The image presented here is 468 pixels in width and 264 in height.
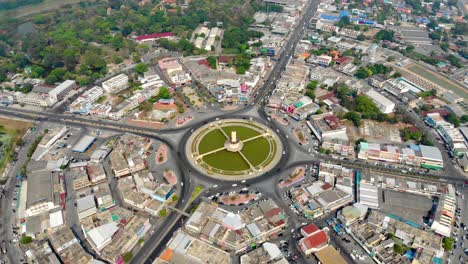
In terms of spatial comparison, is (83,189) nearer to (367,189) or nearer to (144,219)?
(144,219)

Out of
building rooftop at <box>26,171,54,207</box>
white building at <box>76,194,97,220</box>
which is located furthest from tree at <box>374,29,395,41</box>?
building rooftop at <box>26,171,54,207</box>

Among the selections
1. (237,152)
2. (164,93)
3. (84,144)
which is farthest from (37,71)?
(237,152)

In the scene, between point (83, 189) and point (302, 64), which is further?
point (302, 64)

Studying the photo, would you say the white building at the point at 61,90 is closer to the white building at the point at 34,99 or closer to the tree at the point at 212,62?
the white building at the point at 34,99

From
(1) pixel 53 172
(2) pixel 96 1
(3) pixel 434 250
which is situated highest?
(2) pixel 96 1

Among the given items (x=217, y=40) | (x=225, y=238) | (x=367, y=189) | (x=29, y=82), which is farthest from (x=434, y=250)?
(x=29, y=82)

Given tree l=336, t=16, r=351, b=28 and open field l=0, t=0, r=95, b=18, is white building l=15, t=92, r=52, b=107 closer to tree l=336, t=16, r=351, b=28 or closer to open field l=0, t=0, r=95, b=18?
open field l=0, t=0, r=95, b=18

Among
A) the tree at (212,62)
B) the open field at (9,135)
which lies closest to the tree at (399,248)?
the tree at (212,62)
